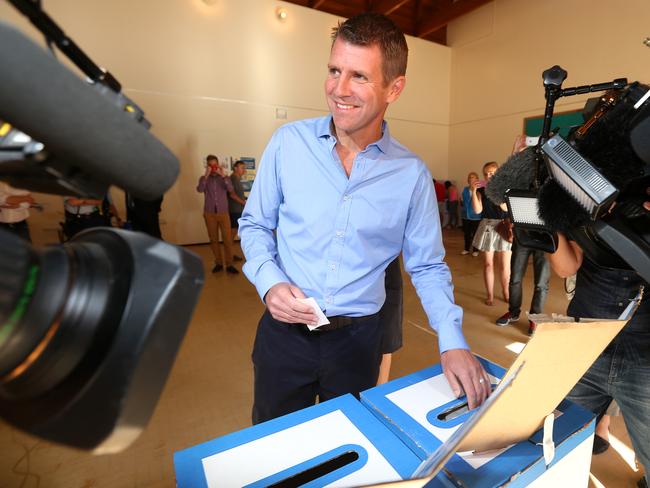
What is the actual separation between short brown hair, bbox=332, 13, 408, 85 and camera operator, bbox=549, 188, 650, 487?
81 centimetres

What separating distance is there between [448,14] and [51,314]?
10578mm

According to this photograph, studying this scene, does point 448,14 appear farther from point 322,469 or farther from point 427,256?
point 322,469

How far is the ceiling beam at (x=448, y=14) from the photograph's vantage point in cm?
828

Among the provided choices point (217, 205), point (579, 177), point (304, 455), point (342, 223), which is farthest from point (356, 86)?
point (217, 205)

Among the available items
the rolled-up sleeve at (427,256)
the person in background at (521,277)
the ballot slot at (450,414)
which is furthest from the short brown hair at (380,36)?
the person in background at (521,277)

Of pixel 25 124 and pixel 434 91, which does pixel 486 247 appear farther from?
pixel 434 91

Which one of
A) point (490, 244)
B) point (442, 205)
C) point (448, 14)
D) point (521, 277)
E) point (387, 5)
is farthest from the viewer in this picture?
point (442, 205)

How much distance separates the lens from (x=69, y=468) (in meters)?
1.60

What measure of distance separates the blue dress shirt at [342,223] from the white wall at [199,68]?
5.87 m

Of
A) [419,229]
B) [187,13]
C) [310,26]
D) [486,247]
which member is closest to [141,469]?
[419,229]

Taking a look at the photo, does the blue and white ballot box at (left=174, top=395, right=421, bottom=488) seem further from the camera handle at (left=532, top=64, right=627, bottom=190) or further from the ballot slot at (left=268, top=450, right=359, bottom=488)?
the camera handle at (left=532, top=64, right=627, bottom=190)

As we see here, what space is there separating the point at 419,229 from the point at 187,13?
710 centimetres

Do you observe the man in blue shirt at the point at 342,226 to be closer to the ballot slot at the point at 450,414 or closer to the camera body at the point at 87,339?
the ballot slot at the point at 450,414

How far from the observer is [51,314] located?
0.26m
